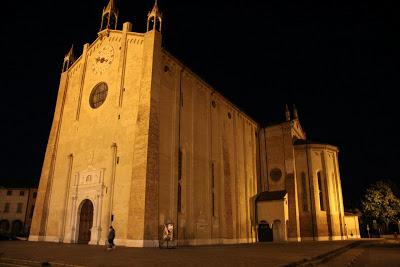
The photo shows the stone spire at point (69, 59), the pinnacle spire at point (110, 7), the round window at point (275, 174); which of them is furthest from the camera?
the round window at point (275, 174)

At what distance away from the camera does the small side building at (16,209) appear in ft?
188

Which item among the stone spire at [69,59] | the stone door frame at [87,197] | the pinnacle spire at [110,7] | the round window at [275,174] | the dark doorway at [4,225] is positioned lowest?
the dark doorway at [4,225]

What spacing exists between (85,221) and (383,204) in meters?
45.9

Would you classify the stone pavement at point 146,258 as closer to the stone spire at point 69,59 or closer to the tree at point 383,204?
the stone spire at point 69,59

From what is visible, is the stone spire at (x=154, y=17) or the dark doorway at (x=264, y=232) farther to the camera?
the dark doorway at (x=264, y=232)

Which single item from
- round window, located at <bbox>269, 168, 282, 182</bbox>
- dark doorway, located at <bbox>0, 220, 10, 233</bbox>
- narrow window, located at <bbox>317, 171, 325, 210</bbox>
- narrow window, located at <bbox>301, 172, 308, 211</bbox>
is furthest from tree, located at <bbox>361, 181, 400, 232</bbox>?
dark doorway, located at <bbox>0, 220, 10, 233</bbox>

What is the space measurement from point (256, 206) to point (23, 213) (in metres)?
44.0

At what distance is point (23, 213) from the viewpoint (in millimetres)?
57750

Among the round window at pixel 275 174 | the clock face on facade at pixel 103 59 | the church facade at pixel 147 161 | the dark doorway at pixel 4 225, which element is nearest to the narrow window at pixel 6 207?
the dark doorway at pixel 4 225

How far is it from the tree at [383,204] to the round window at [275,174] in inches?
852

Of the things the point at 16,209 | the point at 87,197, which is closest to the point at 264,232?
the point at 87,197

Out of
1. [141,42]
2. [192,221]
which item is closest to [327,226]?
[192,221]

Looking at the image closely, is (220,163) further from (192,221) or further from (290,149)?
(290,149)

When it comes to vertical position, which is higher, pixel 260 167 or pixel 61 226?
pixel 260 167
